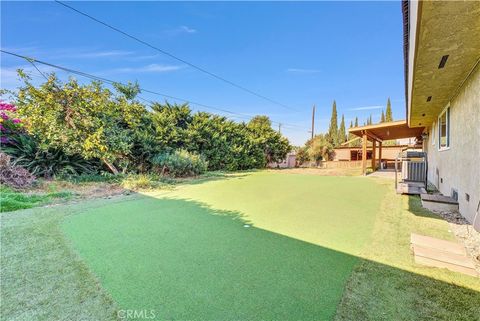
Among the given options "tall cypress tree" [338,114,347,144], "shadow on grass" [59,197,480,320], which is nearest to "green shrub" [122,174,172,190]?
"shadow on grass" [59,197,480,320]

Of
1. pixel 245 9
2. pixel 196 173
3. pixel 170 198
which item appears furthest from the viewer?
pixel 196 173

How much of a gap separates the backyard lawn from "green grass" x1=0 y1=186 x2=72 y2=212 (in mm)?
454

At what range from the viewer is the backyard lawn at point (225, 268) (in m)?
1.77

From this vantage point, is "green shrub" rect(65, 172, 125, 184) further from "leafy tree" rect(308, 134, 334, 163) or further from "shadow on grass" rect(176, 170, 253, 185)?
"leafy tree" rect(308, 134, 334, 163)

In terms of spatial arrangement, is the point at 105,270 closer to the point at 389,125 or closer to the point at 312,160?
the point at 389,125

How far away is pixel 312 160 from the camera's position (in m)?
23.5

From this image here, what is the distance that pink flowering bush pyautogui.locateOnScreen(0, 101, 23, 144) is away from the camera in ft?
24.6

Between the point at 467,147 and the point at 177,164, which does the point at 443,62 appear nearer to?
the point at 467,147

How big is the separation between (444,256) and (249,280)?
229cm

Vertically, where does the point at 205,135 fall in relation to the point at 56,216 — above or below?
above

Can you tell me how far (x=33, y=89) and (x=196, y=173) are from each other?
693 centimetres

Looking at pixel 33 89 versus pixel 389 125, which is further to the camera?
pixel 389 125

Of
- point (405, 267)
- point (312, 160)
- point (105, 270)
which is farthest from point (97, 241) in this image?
point (312, 160)

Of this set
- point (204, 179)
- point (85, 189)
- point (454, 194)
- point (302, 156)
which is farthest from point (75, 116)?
point (302, 156)
